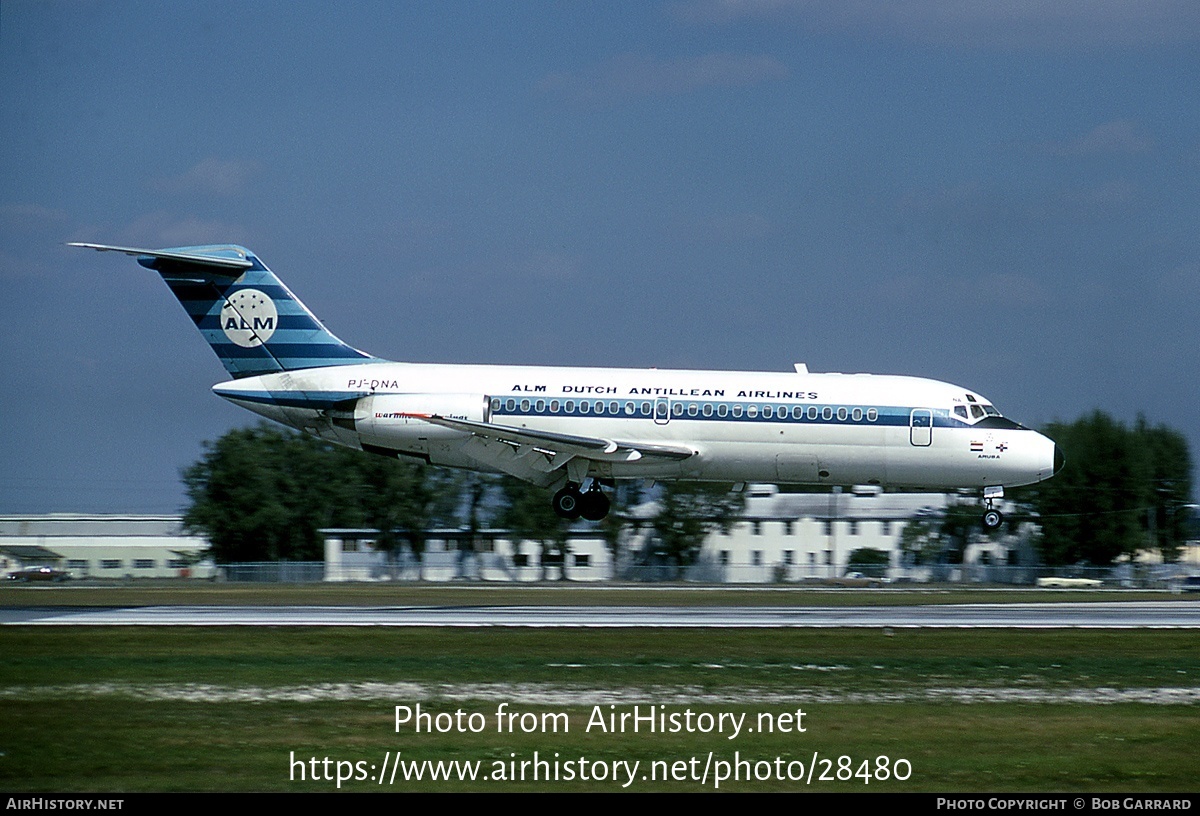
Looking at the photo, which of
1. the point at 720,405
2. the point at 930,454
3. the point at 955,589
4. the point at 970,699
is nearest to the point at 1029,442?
the point at 930,454

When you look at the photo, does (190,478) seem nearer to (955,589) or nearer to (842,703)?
(955,589)

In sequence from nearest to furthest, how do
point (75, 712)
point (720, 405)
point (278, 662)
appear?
1. point (75, 712)
2. point (278, 662)
3. point (720, 405)

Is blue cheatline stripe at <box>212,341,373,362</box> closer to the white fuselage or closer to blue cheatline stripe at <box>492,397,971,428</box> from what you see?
the white fuselage

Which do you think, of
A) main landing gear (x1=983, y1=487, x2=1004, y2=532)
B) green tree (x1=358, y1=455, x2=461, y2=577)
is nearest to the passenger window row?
main landing gear (x1=983, y1=487, x2=1004, y2=532)

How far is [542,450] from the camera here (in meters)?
38.1

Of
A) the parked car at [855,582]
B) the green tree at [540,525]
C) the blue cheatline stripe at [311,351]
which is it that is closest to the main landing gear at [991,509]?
the parked car at [855,582]

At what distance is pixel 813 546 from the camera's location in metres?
89.8

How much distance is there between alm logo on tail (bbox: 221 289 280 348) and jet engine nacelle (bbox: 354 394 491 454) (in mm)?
3974

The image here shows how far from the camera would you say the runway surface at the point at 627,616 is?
26.8 m

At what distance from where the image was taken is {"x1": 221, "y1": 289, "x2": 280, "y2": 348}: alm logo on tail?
4022cm

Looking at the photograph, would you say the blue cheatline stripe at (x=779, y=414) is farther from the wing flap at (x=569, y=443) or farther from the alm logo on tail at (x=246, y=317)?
the alm logo on tail at (x=246, y=317)

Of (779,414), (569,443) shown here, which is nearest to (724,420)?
(779,414)

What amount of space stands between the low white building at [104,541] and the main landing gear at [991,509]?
66759 millimetres

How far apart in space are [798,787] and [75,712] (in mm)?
8170
